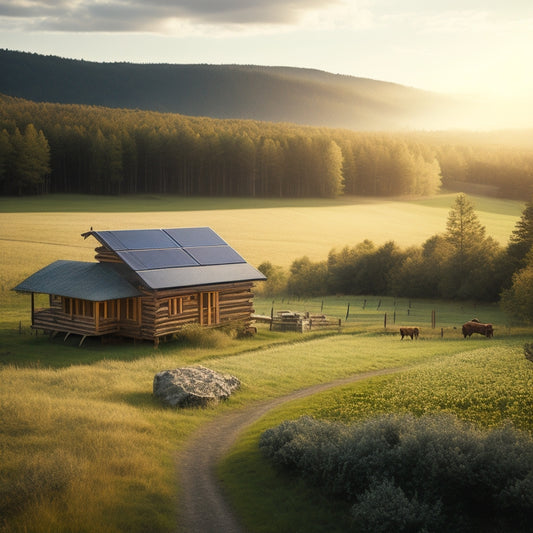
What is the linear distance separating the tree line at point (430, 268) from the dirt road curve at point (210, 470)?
39114mm

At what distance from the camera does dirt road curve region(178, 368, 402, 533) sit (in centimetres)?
1537

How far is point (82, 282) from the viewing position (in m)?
39.5

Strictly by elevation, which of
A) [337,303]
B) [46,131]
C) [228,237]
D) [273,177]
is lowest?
[337,303]

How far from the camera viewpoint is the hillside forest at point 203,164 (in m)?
125

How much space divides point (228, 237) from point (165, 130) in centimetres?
6318

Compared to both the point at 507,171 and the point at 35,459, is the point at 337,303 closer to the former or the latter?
the point at 35,459

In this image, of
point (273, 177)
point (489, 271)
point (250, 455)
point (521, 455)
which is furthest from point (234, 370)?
point (273, 177)

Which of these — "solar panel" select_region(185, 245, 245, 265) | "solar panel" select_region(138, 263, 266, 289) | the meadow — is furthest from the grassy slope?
"solar panel" select_region(138, 263, 266, 289)

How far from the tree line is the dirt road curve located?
39.1 meters

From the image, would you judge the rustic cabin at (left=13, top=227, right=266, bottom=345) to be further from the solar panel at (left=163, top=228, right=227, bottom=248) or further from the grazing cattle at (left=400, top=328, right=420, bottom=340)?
the grazing cattle at (left=400, top=328, right=420, bottom=340)

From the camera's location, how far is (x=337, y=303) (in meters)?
63.8

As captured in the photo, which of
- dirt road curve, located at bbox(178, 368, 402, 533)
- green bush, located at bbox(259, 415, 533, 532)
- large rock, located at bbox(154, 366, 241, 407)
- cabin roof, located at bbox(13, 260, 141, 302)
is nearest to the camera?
green bush, located at bbox(259, 415, 533, 532)

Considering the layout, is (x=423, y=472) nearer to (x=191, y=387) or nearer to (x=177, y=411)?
(x=177, y=411)

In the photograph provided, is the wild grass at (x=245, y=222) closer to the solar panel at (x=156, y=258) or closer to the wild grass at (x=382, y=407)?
the solar panel at (x=156, y=258)
